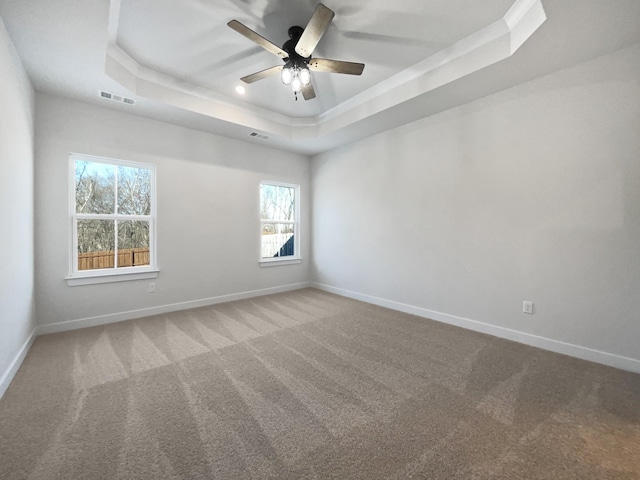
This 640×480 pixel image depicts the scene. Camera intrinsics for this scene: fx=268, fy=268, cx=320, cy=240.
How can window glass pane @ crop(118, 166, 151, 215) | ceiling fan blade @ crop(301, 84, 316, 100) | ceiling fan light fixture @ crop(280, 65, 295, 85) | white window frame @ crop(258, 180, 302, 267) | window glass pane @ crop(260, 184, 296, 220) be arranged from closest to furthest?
1. ceiling fan light fixture @ crop(280, 65, 295, 85)
2. ceiling fan blade @ crop(301, 84, 316, 100)
3. window glass pane @ crop(118, 166, 151, 215)
4. white window frame @ crop(258, 180, 302, 267)
5. window glass pane @ crop(260, 184, 296, 220)

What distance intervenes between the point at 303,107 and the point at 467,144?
234 cm

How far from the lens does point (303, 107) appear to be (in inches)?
159

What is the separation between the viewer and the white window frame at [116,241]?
3225mm

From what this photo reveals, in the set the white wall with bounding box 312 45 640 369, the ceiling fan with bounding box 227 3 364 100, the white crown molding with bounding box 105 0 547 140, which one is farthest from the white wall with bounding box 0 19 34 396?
the white wall with bounding box 312 45 640 369

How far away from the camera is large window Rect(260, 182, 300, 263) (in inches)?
199

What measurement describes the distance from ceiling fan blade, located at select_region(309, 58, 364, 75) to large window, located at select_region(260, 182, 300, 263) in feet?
8.84

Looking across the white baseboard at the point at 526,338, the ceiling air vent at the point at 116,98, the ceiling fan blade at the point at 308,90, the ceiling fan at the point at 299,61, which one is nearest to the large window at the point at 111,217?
the ceiling air vent at the point at 116,98

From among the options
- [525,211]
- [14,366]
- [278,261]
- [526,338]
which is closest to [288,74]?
[525,211]

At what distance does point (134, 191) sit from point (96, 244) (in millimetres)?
831

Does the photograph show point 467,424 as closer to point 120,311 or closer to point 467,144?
point 467,144

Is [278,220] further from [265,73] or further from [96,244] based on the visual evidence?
[265,73]

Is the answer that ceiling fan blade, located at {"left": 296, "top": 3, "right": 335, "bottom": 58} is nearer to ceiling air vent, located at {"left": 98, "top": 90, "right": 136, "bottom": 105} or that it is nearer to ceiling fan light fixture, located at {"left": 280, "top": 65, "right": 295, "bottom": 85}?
ceiling fan light fixture, located at {"left": 280, "top": 65, "right": 295, "bottom": 85}

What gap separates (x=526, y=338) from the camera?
2.86 m

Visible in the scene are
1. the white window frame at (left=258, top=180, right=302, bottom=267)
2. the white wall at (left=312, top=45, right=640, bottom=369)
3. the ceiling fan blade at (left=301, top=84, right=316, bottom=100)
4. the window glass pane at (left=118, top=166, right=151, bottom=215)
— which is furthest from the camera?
the white window frame at (left=258, top=180, right=302, bottom=267)
